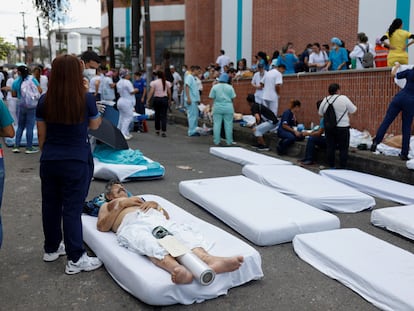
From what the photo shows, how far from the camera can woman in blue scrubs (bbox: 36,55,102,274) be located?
137 inches

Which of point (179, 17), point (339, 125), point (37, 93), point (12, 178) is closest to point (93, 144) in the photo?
point (12, 178)

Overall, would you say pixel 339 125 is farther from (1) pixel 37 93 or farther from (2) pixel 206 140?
(1) pixel 37 93

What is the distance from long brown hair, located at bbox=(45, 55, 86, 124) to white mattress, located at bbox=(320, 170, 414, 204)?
4.87 metres

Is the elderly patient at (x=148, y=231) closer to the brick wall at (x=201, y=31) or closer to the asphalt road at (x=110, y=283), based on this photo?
the asphalt road at (x=110, y=283)

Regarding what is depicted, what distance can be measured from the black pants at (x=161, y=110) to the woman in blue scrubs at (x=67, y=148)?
862 centimetres

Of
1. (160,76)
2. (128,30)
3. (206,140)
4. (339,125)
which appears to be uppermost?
(128,30)

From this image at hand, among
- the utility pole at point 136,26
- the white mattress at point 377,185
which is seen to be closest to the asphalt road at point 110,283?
the white mattress at point 377,185

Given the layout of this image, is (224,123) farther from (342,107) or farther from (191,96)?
(342,107)

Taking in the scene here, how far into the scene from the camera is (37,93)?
9.43 metres

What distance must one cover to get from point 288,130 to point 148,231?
264 inches

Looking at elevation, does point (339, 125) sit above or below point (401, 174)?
above

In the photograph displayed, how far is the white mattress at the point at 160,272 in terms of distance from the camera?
10.7 ft

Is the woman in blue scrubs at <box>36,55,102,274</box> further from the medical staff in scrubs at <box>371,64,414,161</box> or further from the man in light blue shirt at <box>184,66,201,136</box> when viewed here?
the man in light blue shirt at <box>184,66,201,136</box>

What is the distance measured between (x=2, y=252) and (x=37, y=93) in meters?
5.78
